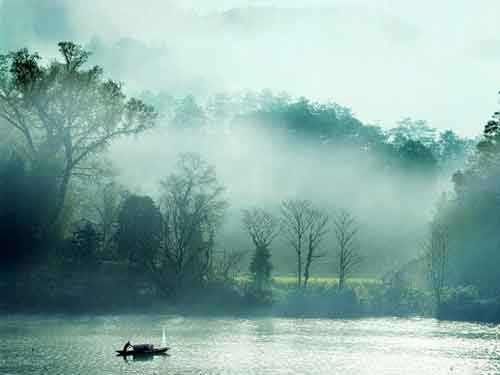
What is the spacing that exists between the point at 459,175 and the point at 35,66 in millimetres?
54396

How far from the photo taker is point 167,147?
497ft

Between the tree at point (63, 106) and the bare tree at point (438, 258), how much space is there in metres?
36.3

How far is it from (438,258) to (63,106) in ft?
155

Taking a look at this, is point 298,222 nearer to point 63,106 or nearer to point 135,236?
point 135,236

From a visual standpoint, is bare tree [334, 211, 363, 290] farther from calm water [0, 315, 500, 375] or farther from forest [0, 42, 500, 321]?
calm water [0, 315, 500, 375]

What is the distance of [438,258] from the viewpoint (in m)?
104

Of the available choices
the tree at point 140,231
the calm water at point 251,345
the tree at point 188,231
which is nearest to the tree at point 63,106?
the tree at point 140,231

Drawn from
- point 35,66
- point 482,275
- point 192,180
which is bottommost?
point 482,275

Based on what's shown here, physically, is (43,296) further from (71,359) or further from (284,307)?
(71,359)

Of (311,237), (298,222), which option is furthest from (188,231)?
(311,237)

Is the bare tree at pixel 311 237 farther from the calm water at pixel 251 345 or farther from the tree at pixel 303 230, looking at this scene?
the calm water at pixel 251 345

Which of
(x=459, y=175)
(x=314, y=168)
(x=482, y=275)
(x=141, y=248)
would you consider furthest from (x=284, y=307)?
(x=314, y=168)

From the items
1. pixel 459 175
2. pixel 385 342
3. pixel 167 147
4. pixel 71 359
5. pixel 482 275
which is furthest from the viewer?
pixel 167 147

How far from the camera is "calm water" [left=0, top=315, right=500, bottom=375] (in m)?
59.6
